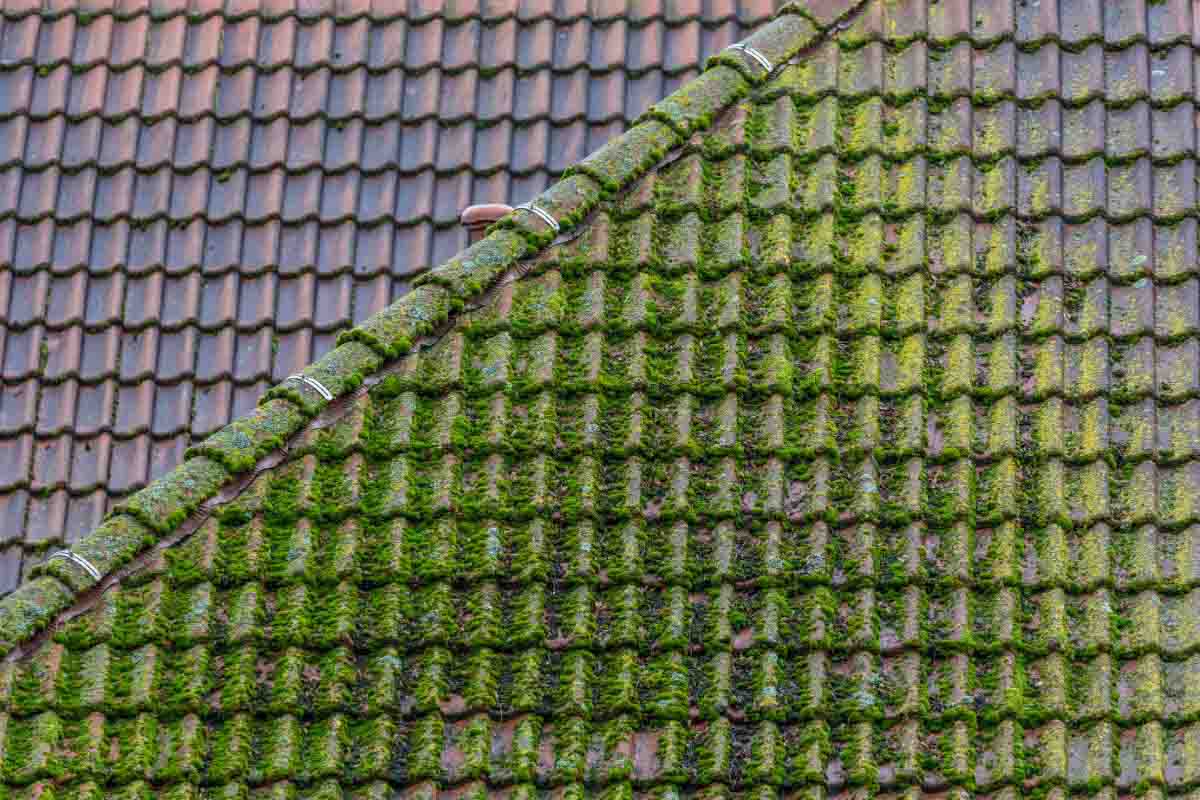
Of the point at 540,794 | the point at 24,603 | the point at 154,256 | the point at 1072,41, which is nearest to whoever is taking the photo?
the point at 540,794

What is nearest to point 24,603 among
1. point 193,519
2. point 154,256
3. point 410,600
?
point 193,519

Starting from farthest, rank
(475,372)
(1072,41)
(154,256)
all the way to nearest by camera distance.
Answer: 1. (154,256)
2. (1072,41)
3. (475,372)

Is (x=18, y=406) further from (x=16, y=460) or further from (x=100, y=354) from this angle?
(x=100, y=354)

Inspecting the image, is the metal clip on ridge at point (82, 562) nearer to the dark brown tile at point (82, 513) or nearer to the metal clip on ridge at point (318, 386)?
the metal clip on ridge at point (318, 386)

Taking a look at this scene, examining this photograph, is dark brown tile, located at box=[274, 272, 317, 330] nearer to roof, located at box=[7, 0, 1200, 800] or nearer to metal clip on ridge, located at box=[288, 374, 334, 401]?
roof, located at box=[7, 0, 1200, 800]

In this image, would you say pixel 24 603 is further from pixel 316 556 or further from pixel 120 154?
pixel 120 154

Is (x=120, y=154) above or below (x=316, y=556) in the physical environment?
above
